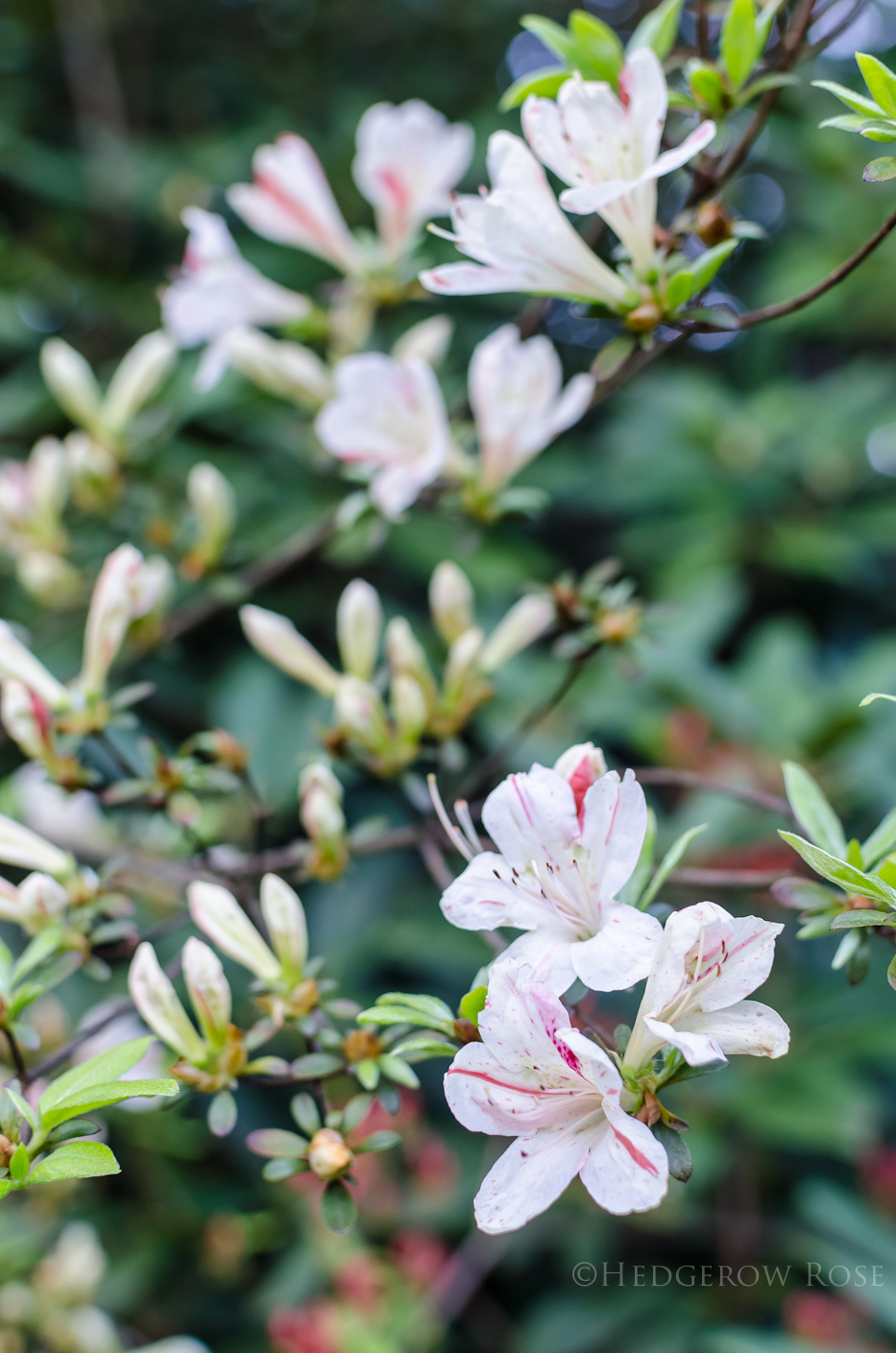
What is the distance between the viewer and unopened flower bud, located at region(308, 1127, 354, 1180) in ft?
1.76

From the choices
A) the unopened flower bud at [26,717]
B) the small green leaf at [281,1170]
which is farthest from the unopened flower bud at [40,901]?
the small green leaf at [281,1170]

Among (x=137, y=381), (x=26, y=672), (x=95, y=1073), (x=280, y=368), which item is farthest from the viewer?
(x=137, y=381)

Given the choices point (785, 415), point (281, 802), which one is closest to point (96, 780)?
point (281, 802)

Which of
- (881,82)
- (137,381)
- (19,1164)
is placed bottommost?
(19,1164)

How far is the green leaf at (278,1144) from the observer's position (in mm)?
560

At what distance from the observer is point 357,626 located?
2.75ft

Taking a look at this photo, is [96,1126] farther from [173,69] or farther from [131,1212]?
[173,69]

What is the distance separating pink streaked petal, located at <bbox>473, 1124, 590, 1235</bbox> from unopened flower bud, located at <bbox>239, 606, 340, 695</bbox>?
1.55 ft

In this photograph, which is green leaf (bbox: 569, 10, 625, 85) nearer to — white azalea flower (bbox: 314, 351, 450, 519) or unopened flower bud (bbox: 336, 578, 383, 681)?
white azalea flower (bbox: 314, 351, 450, 519)

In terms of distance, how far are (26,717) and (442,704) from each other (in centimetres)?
32

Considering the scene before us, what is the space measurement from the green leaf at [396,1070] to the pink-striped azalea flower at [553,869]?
0.11 metres

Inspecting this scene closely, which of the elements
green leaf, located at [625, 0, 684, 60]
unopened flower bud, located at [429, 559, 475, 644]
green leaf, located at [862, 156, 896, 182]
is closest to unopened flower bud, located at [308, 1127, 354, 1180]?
unopened flower bud, located at [429, 559, 475, 644]

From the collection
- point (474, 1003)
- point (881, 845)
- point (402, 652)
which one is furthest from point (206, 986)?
point (881, 845)

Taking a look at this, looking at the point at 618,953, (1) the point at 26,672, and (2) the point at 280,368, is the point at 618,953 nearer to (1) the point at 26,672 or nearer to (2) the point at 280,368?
(1) the point at 26,672
